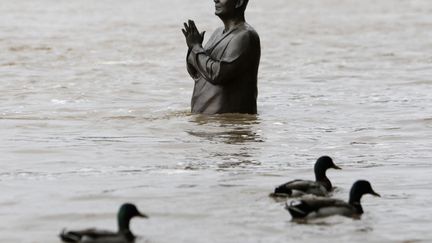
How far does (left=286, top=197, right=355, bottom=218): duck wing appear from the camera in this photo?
12.7m

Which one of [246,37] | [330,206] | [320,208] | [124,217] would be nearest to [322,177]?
[330,206]

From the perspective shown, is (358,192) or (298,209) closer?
(298,209)

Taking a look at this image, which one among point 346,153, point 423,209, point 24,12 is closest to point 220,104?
point 346,153

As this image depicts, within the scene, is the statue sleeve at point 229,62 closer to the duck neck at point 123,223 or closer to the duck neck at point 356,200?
the duck neck at point 356,200

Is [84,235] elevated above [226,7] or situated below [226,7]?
below

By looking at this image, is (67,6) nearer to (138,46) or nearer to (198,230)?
(138,46)

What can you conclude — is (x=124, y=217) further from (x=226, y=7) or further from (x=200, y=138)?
(x=226, y=7)

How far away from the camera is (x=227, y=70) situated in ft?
61.9

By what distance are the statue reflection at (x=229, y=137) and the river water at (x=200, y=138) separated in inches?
1.4

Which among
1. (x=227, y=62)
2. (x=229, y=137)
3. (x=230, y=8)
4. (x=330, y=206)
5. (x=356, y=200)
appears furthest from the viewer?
(x=230, y=8)

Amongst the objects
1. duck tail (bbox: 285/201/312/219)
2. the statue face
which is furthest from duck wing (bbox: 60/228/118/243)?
the statue face

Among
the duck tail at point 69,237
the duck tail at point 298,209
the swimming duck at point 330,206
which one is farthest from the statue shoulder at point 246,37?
the duck tail at point 69,237

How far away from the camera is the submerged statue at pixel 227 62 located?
1891cm

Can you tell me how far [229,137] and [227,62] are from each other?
1177 mm
